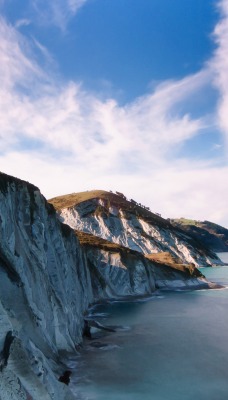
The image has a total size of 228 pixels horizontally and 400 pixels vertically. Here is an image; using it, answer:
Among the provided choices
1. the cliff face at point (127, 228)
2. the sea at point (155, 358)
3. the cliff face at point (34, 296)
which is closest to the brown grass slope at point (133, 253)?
the cliff face at point (34, 296)

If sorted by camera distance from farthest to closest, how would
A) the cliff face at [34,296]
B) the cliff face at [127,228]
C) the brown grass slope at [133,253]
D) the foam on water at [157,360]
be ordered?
the cliff face at [127,228] < the brown grass slope at [133,253] < the foam on water at [157,360] < the cliff face at [34,296]

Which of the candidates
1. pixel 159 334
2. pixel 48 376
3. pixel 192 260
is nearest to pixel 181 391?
pixel 48 376

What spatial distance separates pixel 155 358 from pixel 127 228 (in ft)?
320

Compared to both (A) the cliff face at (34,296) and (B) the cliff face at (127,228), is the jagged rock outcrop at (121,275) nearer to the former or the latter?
(A) the cliff face at (34,296)

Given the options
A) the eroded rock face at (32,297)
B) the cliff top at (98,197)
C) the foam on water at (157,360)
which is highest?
the cliff top at (98,197)

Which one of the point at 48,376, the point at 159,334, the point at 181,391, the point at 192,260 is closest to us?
the point at 48,376

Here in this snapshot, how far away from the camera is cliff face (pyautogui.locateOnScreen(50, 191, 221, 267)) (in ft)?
395

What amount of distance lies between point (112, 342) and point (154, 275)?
52481 mm

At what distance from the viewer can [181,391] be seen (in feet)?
68.6

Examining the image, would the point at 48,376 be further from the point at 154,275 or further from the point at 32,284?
the point at 154,275

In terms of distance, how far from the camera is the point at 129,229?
124375 mm

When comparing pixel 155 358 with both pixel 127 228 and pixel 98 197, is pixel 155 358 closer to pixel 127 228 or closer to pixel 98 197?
pixel 127 228

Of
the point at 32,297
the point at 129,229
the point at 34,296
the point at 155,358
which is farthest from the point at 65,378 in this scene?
the point at 129,229

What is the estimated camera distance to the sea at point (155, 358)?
20.9 m
